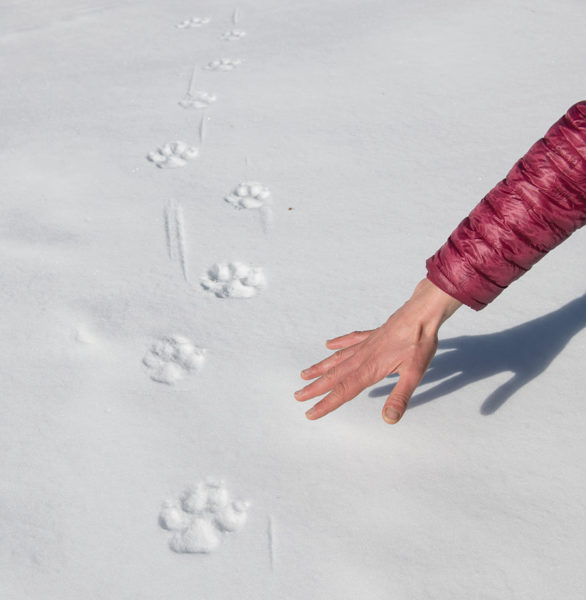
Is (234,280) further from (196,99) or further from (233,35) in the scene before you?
(233,35)

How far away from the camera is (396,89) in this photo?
2.16 meters

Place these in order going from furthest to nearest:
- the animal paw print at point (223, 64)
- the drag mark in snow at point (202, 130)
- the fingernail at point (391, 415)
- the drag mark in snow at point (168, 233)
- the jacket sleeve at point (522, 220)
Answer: the animal paw print at point (223, 64) < the drag mark in snow at point (202, 130) < the drag mark in snow at point (168, 233) < the fingernail at point (391, 415) < the jacket sleeve at point (522, 220)

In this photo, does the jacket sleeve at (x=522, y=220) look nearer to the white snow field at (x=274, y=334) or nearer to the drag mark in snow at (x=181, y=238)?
the white snow field at (x=274, y=334)

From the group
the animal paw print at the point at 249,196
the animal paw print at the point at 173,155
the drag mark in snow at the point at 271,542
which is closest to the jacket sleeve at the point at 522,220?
the drag mark in snow at the point at 271,542

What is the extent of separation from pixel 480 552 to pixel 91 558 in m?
0.55

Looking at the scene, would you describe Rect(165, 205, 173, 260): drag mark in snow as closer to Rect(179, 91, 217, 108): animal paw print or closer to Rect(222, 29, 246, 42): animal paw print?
Rect(179, 91, 217, 108): animal paw print

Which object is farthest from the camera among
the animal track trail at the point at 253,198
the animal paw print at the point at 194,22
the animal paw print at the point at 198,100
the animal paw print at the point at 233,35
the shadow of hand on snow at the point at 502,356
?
the animal paw print at the point at 194,22

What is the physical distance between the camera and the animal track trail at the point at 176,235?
59.1 inches

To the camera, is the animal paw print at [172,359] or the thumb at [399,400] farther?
the animal paw print at [172,359]

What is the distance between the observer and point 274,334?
50.8 inches

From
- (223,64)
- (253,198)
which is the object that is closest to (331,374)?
(253,198)

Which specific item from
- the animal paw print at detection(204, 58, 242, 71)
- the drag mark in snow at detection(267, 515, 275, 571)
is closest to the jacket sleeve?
the drag mark in snow at detection(267, 515, 275, 571)

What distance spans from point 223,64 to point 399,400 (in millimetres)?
1876

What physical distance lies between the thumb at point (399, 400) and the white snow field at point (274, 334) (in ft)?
0.51
